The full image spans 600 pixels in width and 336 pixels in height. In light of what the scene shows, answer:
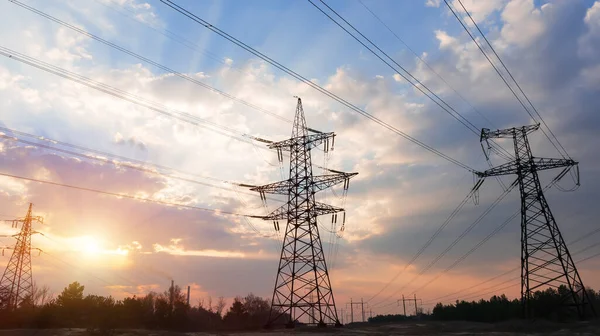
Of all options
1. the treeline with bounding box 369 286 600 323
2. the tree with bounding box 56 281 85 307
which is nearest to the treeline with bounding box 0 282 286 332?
the tree with bounding box 56 281 85 307

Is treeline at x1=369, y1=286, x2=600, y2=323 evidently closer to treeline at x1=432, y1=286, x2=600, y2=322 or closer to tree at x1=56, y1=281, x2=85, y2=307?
treeline at x1=432, y1=286, x2=600, y2=322

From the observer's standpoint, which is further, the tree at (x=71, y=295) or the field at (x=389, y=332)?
the tree at (x=71, y=295)

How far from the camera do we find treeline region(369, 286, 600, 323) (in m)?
45.9

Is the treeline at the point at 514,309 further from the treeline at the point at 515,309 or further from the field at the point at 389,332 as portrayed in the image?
the field at the point at 389,332

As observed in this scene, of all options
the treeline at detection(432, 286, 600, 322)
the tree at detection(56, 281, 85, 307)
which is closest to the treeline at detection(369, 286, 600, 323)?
the treeline at detection(432, 286, 600, 322)

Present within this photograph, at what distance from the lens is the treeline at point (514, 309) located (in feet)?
151

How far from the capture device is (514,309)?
2694 inches

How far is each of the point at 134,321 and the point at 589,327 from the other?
48099mm

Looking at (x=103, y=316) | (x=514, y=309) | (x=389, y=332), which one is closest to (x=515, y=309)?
(x=514, y=309)

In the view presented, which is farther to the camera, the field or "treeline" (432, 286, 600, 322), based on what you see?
"treeline" (432, 286, 600, 322)

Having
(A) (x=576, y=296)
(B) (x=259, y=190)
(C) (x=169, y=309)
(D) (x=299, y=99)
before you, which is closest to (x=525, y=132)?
(A) (x=576, y=296)

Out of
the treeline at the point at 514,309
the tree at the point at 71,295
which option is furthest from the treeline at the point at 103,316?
the treeline at the point at 514,309

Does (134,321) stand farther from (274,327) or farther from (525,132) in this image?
(525,132)

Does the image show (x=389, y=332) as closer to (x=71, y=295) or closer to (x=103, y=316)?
(x=103, y=316)
